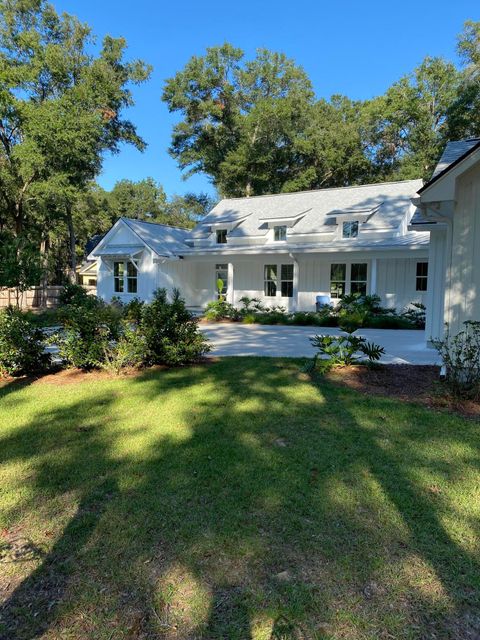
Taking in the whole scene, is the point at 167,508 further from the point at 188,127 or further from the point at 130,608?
the point at 188,127

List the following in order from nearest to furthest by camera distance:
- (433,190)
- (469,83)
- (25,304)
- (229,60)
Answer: (433,190), (25,304), (469,83), (229,60)

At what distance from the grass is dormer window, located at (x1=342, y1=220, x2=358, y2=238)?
14.7 m

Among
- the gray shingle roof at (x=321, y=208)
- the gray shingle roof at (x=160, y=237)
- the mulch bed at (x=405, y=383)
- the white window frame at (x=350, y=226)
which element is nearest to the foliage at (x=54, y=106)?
the gray shingle roof at (x=160, y=237)

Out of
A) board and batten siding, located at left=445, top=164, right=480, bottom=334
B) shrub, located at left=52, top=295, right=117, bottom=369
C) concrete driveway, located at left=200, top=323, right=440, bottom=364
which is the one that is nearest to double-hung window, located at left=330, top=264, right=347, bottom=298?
concrete driveway, located at left=200, top=323, right=440, bottom=364

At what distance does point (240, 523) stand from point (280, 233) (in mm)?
18415

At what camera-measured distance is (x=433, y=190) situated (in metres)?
5.84

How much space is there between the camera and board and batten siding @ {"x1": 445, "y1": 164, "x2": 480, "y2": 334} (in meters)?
5.81

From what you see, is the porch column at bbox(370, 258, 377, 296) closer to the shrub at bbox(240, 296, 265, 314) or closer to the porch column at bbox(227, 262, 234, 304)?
the shrub at bbox(240, 296, 265, 314)

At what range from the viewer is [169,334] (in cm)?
746

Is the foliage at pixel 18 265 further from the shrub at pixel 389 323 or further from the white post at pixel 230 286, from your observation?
the shrub at pixel 389 323

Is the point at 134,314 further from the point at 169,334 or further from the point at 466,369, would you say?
the point at 466,369

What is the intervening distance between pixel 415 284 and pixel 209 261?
9.76 metres

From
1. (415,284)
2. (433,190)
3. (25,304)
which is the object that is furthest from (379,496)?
(25,304)

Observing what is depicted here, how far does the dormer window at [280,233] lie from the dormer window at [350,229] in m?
2.82
